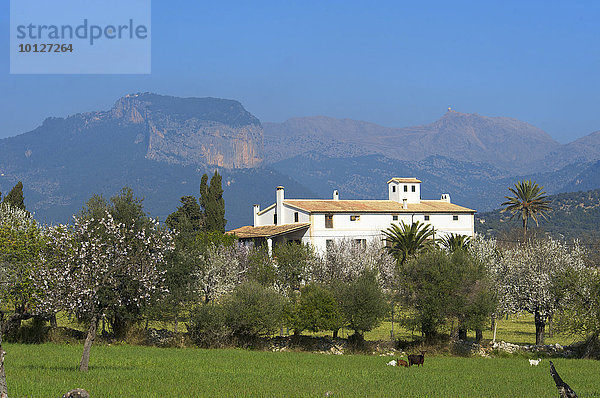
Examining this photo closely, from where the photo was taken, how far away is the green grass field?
2264 centimetres

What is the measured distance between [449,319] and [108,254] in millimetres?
23561

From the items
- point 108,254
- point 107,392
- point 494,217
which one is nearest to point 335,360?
point 108,254

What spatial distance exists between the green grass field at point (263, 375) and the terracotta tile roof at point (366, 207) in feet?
152

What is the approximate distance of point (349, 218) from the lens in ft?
280

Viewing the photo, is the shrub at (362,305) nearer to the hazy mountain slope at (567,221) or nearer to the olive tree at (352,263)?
the olive tree at (352,263)

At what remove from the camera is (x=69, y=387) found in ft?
70.3

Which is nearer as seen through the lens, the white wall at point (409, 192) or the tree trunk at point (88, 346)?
the tree trunk at point (88, 346)

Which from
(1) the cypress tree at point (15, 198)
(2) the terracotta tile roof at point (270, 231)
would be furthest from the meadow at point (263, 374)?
(1) the cypress tree at point (15, 198)

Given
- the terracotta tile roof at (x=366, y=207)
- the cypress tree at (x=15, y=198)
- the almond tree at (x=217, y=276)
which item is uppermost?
the cypress tree at (x=15, y=198)

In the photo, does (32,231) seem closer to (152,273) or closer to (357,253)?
(152,273)

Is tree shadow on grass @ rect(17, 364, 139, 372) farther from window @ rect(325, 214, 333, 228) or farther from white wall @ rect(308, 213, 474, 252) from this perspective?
window @ rect(325, 214, 333, 228)

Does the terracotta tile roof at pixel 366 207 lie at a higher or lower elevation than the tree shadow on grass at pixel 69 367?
higher

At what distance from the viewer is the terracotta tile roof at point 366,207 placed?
84.8 meters

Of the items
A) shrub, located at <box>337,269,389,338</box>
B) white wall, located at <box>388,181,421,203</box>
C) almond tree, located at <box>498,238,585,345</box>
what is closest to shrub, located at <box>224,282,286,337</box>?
shrub, located at <box>337,269,389,338</box>
